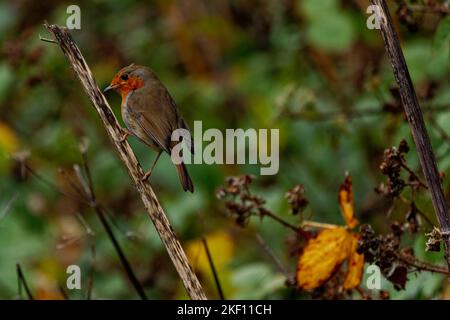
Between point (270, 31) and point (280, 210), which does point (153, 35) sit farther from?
point (280, 210)

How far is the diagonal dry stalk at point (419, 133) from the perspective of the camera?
66.7 inches

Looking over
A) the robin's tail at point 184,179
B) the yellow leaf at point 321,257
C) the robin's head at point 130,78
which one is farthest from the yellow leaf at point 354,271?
the robin's head at point 130,78

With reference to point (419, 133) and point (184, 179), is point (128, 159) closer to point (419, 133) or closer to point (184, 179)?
point (184, 179)

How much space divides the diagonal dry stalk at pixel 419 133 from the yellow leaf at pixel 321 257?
0.48 metres

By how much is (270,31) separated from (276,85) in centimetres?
30

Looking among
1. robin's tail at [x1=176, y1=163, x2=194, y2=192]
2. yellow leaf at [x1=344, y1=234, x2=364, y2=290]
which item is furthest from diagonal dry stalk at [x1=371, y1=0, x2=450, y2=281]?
robin's tail at [x1=176, y1=163, x2=194, y2=192]

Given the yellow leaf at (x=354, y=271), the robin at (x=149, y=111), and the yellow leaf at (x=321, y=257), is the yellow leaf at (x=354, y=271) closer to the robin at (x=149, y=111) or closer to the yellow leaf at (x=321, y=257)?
the yellow leaf at (x=321, y=257)

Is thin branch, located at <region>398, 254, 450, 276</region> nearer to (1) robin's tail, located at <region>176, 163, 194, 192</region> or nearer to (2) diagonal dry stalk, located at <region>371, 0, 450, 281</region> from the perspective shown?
(2) diagonal dry stalk, located at <region>371, 0, 450, 281</region>

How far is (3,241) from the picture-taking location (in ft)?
11.6

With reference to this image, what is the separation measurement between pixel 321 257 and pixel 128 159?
0.60 meters

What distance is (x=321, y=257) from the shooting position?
A: 217 centimetres

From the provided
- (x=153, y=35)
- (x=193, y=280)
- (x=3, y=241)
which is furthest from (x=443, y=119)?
(x=153, y=35)

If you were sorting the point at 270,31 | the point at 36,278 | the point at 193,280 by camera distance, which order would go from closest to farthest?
the point at 193,280
the point at 36,278
the point at 270,31

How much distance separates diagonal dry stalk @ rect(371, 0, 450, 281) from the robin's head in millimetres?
687
